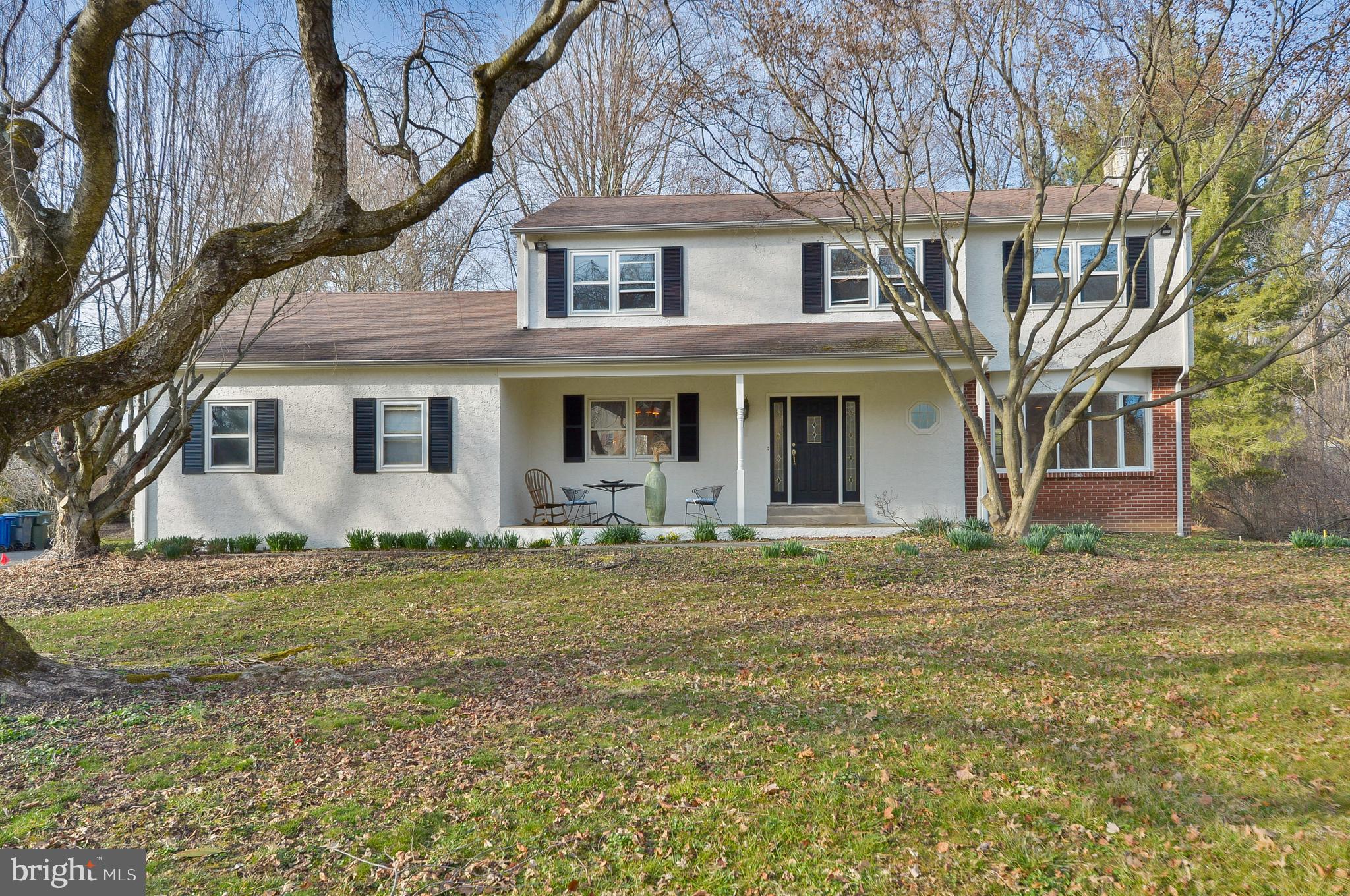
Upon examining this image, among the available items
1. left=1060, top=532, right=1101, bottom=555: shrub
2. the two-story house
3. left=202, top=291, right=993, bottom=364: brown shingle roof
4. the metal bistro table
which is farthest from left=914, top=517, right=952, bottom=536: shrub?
the metal bistro table

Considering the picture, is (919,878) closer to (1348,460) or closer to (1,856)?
(1,856)

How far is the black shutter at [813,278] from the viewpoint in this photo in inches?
557

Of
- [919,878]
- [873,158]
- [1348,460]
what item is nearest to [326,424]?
[873,158]

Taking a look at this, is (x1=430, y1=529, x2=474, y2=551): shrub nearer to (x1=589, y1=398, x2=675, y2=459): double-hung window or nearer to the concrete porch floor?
the concrete porch floor

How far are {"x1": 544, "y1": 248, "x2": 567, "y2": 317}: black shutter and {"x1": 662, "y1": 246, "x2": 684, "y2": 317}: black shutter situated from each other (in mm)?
1651

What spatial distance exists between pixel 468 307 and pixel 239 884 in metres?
14.0

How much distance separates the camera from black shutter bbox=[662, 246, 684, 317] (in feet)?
47.2

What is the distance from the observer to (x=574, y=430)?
14.9 metres

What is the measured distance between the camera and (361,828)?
138 inches

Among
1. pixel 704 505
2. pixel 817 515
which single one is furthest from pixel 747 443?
pixel 817 515

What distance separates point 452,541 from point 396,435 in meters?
2.48

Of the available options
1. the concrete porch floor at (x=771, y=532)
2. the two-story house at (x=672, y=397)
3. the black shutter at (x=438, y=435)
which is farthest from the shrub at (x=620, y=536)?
the black shutter at (x=438, y=435)

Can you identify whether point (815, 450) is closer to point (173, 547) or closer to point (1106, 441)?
point (1106, 441)

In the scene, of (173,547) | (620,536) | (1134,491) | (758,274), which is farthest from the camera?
(758,274)
